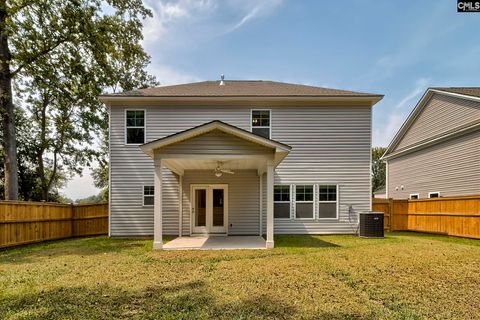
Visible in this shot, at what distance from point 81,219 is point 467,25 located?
17036 millimetres

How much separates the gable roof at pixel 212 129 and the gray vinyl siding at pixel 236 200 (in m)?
3.35

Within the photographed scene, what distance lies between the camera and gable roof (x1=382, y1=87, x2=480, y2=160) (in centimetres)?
1235

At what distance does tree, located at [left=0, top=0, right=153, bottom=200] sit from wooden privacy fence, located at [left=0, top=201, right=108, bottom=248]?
83.7 inches

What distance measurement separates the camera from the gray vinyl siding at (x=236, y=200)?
1102 centimetres

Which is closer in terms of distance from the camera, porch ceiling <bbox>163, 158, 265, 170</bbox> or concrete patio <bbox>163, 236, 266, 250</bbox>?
concrete patio <bbox>163, 236, 266, 250</bbox>

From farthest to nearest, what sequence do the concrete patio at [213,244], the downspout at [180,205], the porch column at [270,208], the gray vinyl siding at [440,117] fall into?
the gray vinyl siding at [440,117]
the downspout at [180,205]
the concrete patio at [213,244]
the porch column at [270,208]

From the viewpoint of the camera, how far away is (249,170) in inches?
441

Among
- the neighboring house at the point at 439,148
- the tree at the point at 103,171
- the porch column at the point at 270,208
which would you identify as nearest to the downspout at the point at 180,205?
the porch column at the point at 270,208

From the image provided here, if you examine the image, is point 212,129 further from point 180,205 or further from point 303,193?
point 303,193

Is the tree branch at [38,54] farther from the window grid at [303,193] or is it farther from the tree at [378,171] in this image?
the tree at [378,171]

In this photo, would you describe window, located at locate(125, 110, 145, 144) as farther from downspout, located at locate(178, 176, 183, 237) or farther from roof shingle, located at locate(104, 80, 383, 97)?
downspout, located at locate(178, 176, 183, 237)

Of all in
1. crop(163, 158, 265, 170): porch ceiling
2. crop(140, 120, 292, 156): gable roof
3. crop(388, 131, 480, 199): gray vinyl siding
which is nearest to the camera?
crop(140, 120, 292, 156): gable roof

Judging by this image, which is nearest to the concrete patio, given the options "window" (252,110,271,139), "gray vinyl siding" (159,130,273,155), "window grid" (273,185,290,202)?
"window grid" (273,185,290,202)

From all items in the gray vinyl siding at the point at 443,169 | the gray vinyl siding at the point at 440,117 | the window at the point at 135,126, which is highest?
the gray vinyl siding at the point at 440,117
